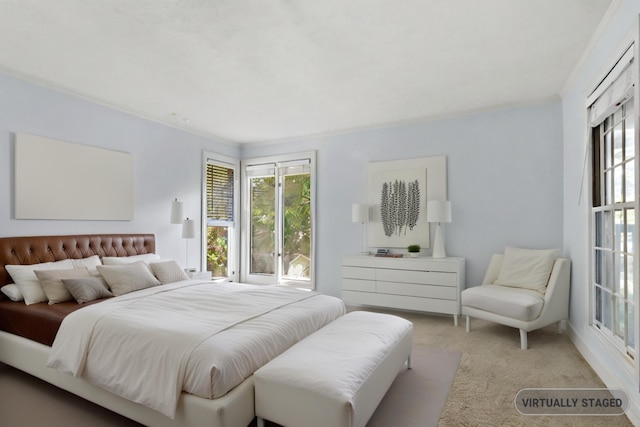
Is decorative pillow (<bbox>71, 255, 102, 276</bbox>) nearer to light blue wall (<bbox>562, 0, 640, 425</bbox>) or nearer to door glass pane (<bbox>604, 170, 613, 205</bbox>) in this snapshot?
light blue wall (<bbox>562, 0, 640, 425</bbox>)

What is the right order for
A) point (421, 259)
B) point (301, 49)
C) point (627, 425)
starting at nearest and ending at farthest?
point (627, 425), point (301, 49), point (421, 259)

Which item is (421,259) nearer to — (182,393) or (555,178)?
(555,178)

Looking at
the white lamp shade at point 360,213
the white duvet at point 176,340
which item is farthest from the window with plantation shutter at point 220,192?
the white duvet at point 176,340

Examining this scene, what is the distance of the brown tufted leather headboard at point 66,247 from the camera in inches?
124

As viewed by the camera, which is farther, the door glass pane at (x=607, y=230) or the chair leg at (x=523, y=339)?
the chair leg at (x=523, y=339)

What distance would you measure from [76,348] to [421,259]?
134 inches

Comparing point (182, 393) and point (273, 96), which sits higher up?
point (273, 96)

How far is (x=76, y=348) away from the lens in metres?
2.31

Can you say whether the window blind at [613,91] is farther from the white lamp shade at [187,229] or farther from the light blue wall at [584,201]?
the white lamp shade at [187,229]

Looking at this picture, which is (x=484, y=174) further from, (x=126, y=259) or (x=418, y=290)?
(x=126, y=259)

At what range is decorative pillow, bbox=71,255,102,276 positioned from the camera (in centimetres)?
340

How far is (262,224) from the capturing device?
236 inches

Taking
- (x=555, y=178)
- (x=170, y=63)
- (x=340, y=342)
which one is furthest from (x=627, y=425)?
(x=170, y=63)

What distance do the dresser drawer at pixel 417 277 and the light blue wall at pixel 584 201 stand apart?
3.83 ft
